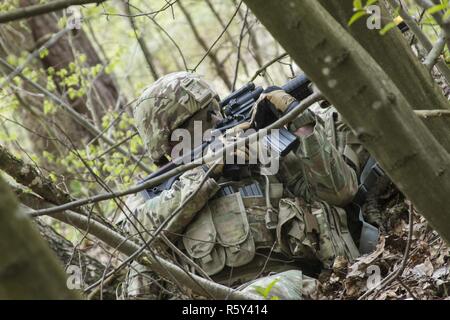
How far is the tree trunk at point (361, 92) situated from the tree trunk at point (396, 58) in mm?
534

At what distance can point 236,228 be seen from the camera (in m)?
4.44

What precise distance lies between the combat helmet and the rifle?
0.64ft

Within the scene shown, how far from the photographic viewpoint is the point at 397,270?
3332 millimetres

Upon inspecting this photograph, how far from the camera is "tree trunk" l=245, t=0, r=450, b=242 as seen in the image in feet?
7.06

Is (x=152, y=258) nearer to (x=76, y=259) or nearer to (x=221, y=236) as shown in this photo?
(x=221, y=236)

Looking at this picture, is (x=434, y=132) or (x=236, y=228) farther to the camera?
(x=236, y=228)

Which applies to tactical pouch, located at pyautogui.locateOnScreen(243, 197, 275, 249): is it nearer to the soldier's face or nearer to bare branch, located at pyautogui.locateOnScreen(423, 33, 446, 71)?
the soldier's face

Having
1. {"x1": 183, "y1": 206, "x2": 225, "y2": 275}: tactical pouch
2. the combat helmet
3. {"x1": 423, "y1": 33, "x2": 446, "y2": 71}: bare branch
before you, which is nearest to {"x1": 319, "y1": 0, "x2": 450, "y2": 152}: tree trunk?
{"x1": 423, "y1": 33, "x2": 446, "y2": 71}: bare branch

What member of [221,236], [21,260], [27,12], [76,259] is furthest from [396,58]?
[76,259]

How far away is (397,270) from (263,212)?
1292mm

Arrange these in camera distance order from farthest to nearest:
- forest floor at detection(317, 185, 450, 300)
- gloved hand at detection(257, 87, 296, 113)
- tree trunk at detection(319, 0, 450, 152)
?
A: gloved hand at detection(257, 87, 296, 113)
forest floor at detection(317, 185, 450, 300)
tree trunk at detection(319, 0, 450, 152)
